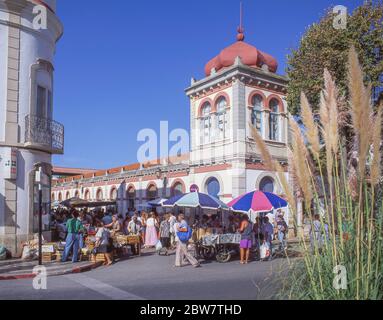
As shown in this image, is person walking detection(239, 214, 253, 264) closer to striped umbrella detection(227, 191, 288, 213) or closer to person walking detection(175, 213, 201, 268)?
striped umbrella detection(227, 191, 288, 213)

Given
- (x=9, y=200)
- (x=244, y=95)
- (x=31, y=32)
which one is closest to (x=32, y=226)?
(x=9, y=200)

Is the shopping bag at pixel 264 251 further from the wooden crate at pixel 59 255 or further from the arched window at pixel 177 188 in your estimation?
the arched window at pixel 177 188

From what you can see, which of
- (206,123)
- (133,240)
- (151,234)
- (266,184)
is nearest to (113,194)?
(206,123)

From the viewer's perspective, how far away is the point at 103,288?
9.66 meters

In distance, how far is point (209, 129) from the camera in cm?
2528

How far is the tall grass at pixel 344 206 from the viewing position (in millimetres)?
3705

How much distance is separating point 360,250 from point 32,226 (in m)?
13.8

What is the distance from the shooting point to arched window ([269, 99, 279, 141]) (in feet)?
81.6

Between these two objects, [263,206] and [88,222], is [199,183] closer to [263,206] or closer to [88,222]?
[88,222]

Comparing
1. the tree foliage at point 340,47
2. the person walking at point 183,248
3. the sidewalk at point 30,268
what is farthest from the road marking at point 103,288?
the tree foliage at point 340,47

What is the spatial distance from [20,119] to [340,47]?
12111 millimetres

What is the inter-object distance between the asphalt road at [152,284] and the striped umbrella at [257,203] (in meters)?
1.81

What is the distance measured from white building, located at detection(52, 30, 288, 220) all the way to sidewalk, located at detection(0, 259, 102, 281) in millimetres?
10897

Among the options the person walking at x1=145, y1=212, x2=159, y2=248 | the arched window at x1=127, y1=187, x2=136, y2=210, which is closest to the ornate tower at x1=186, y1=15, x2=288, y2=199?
the person walking at x1=145, y1=212, x2=159, y2=248
